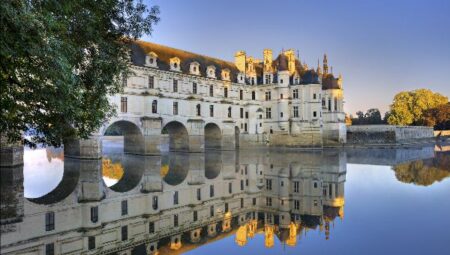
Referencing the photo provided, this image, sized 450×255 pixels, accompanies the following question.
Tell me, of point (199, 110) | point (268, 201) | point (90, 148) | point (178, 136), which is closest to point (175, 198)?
point (268, 201)

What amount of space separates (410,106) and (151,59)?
66.5 metres

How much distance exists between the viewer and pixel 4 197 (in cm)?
1402

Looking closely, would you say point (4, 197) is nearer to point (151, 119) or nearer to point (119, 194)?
point (119, 194)

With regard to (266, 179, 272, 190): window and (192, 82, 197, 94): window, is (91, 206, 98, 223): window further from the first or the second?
(192, 82, 197, 94): window

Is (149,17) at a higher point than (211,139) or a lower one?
higher

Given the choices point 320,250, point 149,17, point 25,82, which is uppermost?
point 149,17

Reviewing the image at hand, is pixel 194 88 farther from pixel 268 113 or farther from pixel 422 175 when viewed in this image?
pixel 422 175

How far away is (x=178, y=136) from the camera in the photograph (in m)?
40.2

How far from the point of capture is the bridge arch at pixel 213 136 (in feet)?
145

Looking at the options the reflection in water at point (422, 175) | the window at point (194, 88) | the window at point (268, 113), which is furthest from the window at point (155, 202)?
the window at point (268, 113)

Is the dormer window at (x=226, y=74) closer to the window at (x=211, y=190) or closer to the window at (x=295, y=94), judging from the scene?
the window at (x=295, y=94)

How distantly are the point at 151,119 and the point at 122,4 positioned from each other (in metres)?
20.3

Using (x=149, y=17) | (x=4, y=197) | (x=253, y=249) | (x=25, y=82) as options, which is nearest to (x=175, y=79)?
(x=149, y=17)

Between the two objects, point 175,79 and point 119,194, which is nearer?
point 119,194
